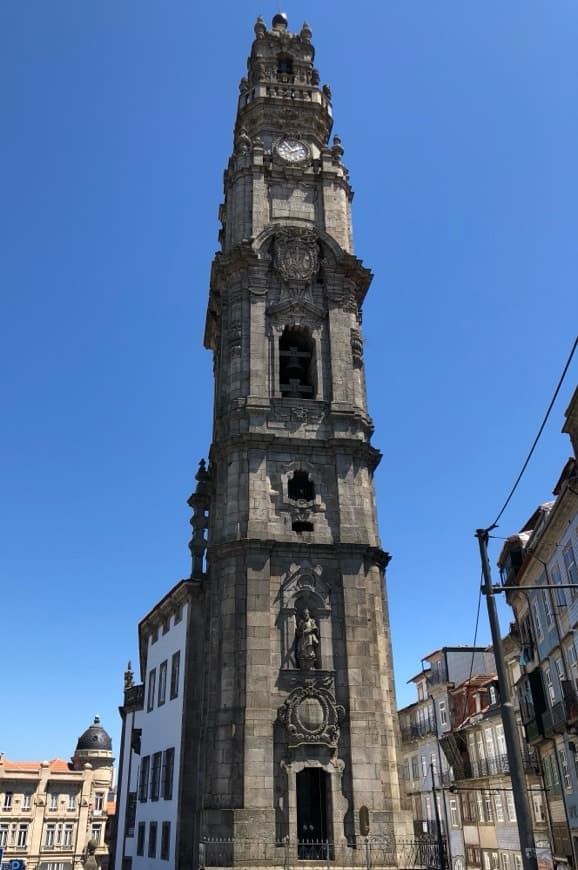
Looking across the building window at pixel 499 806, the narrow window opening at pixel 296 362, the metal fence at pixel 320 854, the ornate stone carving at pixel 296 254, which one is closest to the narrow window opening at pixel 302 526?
the narrow window opening at pixel 296 362

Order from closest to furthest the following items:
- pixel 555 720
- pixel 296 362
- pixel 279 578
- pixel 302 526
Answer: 1. pixel 279 578
2. pixel 555 720
3. pixel 302 526
4. pixel 296 362

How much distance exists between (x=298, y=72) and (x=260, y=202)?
12.1 meters

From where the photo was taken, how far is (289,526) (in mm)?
30359

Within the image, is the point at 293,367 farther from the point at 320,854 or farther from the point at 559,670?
the point at 320,854

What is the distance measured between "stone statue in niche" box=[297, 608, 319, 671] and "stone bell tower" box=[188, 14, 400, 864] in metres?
0.09

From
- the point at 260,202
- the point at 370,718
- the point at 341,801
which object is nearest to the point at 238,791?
the point at 341,801

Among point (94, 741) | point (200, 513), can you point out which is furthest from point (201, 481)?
point (94, 741)

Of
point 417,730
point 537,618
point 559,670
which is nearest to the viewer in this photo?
point 559,670

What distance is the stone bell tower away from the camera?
26.4m

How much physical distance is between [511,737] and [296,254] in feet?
86.7

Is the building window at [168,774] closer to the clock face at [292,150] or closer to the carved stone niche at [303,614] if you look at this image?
the carved stone niche at [303,614]

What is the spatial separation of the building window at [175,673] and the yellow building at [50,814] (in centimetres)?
4584

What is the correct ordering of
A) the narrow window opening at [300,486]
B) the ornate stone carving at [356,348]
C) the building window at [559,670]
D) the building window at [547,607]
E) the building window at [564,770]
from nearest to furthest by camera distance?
the building window at [559,670] < the building window at [564,770] < the building window at [547,607] < the narrow window opening at [300,486] < the ornate stone carving at [356,348]

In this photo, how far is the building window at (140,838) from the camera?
37.3 m
